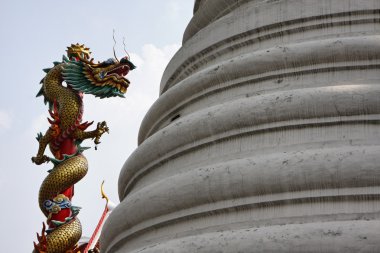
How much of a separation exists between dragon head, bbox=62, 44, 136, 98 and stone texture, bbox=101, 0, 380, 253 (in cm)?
314

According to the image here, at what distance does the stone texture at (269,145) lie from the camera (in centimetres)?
454

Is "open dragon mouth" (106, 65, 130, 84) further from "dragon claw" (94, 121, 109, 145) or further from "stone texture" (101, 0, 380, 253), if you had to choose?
"stone texture" (101, 0, 380, 253)

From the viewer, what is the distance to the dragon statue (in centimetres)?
936

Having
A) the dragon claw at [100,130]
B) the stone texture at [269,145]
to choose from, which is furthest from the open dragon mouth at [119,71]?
the stone texture at [269,145]

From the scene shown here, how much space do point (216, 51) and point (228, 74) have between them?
0.71 metres

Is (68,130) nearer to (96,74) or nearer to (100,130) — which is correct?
(100,130)

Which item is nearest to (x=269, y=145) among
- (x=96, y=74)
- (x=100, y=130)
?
(x=100, y=130)

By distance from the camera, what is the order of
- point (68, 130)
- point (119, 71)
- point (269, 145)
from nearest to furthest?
point (269, 145)
point (68, 130)
point (119, 71)

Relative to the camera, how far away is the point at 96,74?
393 inches

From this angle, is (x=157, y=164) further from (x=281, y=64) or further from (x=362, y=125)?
(x=362, y=125)

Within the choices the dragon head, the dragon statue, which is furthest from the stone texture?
the dragon head

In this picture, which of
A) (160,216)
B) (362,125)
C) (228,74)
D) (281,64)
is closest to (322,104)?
(362,125)

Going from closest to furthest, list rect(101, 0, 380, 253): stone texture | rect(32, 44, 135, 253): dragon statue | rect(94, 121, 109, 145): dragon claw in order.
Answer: rect(101, 0, 380, 253): stone texture < rect(32, 44, 135, 253): dragon statue < rect(94, 121, 109, 145): dragon claw

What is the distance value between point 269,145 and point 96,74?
524cm
